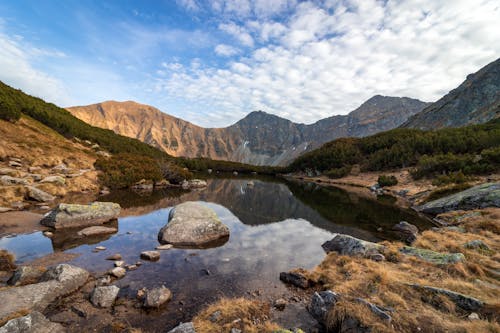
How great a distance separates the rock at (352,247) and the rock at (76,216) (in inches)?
775

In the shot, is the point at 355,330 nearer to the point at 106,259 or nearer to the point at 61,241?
the point at 106,259

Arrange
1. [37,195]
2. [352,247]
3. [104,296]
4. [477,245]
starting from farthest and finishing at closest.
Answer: [37,195] < [352,247] < [477,245] < [104,296]

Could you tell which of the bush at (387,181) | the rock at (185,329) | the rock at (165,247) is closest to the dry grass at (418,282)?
the rock at (185,329)

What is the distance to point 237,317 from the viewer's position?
8469 mm

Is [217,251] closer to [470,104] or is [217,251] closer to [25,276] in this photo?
[25,276]

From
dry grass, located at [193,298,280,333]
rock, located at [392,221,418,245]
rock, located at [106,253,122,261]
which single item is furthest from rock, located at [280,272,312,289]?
rock, located at [392,221,418,245]

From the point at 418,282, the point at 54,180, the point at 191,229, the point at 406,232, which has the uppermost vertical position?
the point at 418,282

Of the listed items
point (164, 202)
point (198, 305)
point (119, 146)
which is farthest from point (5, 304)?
point (119, 146)

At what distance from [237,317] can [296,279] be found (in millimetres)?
4507

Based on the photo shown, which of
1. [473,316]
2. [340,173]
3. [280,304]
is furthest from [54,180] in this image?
[340,173]

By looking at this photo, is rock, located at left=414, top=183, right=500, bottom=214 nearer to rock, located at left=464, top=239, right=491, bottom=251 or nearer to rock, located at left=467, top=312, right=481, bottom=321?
rock, located at left=464, top=239, right=491, bottom=251

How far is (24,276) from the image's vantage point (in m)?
9.88

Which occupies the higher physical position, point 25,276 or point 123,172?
point 123,172

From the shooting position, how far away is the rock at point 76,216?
59.1 ft
